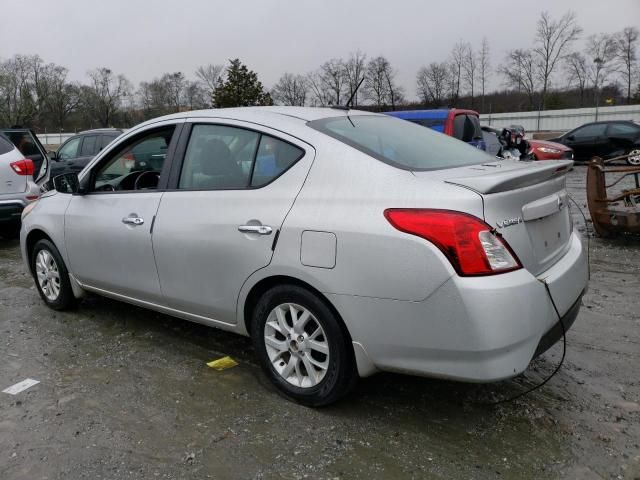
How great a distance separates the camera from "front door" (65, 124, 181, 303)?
372cm

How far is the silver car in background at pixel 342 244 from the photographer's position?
244cm

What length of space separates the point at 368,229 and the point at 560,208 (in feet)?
3.96

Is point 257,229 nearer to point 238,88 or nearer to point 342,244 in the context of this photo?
point 342,244

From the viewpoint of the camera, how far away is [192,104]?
79.3m

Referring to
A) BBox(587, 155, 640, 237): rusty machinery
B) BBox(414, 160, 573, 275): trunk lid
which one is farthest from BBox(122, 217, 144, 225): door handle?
BBox(587, 155, 640, 237): rusty machinery

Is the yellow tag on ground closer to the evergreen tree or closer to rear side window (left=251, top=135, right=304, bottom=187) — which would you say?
rear side window (left=251, top=135, right=304, bottom=187)

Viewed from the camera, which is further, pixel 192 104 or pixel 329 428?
pixel 192 104

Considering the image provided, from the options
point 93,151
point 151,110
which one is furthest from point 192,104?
point 93,151

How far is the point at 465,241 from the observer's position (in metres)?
2.40

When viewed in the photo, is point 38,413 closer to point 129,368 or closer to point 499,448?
point 129,368

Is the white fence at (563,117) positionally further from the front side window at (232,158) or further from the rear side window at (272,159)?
the rear side window at (272,159)

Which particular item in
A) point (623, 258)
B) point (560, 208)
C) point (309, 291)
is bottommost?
point (623, 258)

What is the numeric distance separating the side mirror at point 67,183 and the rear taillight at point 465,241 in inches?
114

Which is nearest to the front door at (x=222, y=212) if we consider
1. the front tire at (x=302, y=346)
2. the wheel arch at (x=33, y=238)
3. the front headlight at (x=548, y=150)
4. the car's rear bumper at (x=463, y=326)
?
the front tire at (x=302, y=346)
